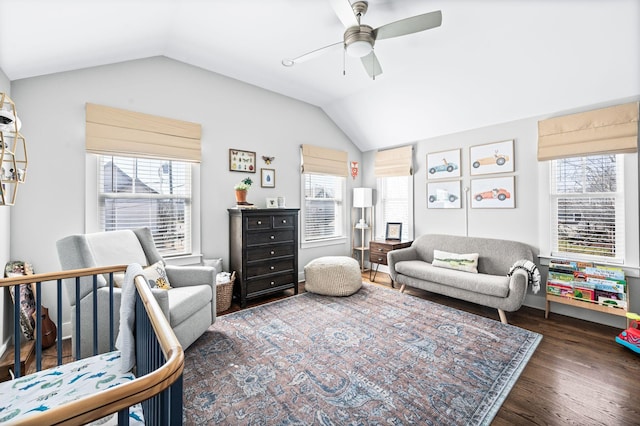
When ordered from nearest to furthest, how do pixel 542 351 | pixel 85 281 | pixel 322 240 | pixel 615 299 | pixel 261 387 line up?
pixel 261 387, pixel 85 281, pixel 542 351, pixel 615 299, pixel 322 240

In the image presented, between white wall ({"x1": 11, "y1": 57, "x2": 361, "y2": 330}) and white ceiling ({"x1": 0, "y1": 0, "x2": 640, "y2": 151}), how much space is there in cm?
18

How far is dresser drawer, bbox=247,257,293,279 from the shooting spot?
3.48m

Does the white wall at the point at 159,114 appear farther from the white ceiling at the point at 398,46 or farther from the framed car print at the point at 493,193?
the framed car print at the point at 493,193

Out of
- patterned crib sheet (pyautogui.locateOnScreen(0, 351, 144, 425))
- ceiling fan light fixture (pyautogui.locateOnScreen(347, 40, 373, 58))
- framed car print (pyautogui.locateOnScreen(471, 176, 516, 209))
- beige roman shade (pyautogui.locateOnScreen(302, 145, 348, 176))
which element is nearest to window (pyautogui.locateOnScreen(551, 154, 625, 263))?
framed car print (pyautogui.locateOnScreen(471, 176, 516, 209))

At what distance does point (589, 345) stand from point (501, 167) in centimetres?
217

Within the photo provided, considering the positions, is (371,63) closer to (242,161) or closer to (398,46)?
(398,46)

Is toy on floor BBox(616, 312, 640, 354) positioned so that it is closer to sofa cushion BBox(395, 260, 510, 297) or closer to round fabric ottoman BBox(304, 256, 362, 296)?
sofa cushion BBox(395, 260, 510, 297)

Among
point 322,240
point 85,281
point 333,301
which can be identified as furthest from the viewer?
point 322,240

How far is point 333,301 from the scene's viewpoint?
3561mm

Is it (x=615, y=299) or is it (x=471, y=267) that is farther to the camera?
(x=471, y=267)

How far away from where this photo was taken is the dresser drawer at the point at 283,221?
3701 mm

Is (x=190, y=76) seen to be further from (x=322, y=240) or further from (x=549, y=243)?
(x=549, y=243)

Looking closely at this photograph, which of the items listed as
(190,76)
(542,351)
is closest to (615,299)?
(542,351)

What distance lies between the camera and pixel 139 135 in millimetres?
2982
